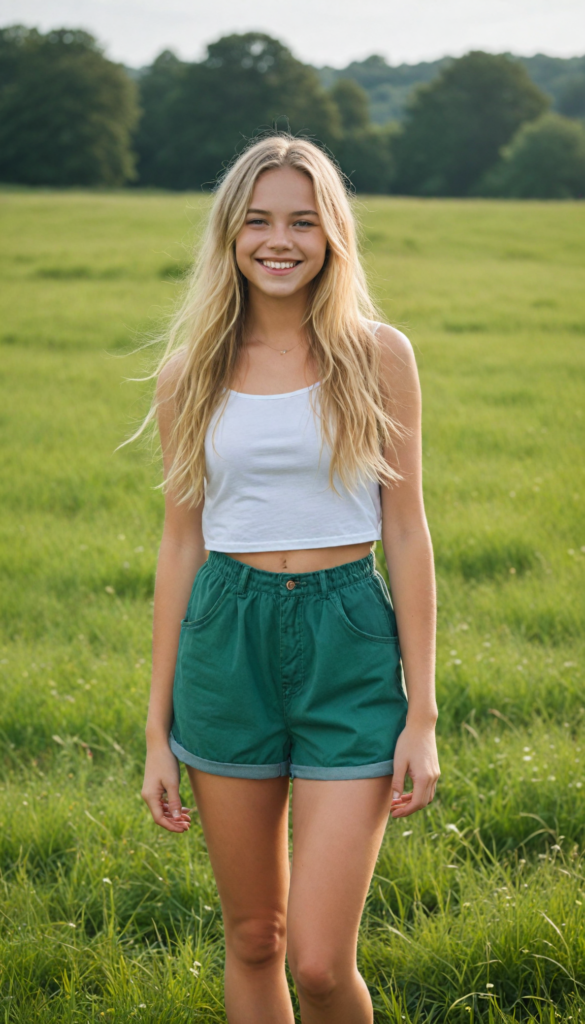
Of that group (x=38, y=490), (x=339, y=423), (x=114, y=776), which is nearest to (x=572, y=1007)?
(x=339, y=423)

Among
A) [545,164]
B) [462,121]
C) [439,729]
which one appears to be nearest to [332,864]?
[439,729]

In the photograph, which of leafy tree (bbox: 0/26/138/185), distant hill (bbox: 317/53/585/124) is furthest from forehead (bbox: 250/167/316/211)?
distant hill (bbox: 317/53/585/124)

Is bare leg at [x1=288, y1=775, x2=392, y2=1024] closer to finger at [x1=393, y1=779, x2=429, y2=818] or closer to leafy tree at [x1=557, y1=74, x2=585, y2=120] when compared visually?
finger at [x1=393, y1=779, x2=429, y2=818]

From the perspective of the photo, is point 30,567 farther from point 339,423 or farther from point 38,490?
point 339,423

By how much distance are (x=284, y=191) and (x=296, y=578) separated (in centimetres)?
100

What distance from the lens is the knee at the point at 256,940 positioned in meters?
2.22

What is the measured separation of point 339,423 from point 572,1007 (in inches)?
68.6

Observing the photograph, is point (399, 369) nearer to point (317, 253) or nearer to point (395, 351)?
point (395, 351)

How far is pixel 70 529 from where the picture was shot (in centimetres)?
659

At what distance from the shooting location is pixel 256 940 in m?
2.23

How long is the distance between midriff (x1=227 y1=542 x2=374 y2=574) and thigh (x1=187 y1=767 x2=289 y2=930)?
52 cm

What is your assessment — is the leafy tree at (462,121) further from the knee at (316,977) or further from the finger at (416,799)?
the knee at (316,977)

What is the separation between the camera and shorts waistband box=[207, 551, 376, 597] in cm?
212

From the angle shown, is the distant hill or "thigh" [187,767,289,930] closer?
"thigh" [187,767,289,930]
